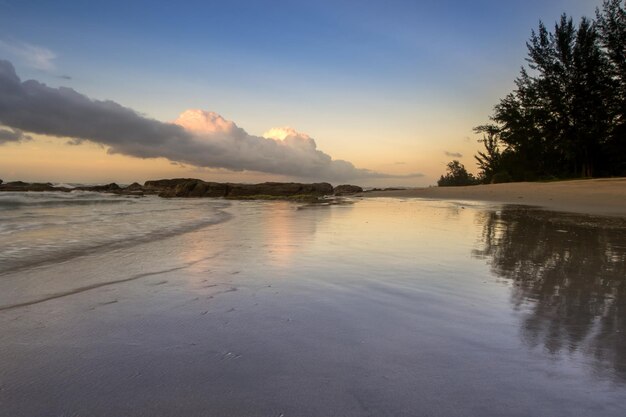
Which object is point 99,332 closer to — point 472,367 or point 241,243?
point 472,367

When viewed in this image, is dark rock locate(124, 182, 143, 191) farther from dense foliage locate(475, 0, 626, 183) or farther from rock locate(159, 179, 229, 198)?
dense foliage locate(475, 0, 626, 183)

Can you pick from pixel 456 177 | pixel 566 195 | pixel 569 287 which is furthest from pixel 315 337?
pixel 456 177

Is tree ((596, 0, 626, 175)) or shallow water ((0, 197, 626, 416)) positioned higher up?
tree ((596, 0, 626, 175))

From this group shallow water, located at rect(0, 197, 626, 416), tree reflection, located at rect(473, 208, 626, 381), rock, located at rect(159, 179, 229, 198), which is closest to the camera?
shallow water, located at rect(0, 197, 626, 416)

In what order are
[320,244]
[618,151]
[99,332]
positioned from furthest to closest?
[618,151], [320,244], [99,332]

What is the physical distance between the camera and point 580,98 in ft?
88.8

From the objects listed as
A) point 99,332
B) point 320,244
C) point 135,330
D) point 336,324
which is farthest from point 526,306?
point 320,244

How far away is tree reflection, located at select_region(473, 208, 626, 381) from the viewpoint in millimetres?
2125

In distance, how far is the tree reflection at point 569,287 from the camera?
83.7 inches

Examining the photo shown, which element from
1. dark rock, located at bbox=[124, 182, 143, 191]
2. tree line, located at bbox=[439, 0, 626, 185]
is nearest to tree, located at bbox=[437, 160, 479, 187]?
tree line, located at bbox=[439, 0, 626, 185]

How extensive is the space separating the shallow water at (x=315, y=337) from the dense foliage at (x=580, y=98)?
2792cm

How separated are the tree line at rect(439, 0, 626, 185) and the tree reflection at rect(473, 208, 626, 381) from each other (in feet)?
82.2

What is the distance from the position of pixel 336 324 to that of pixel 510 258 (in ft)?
10.7

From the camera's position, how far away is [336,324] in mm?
2434
